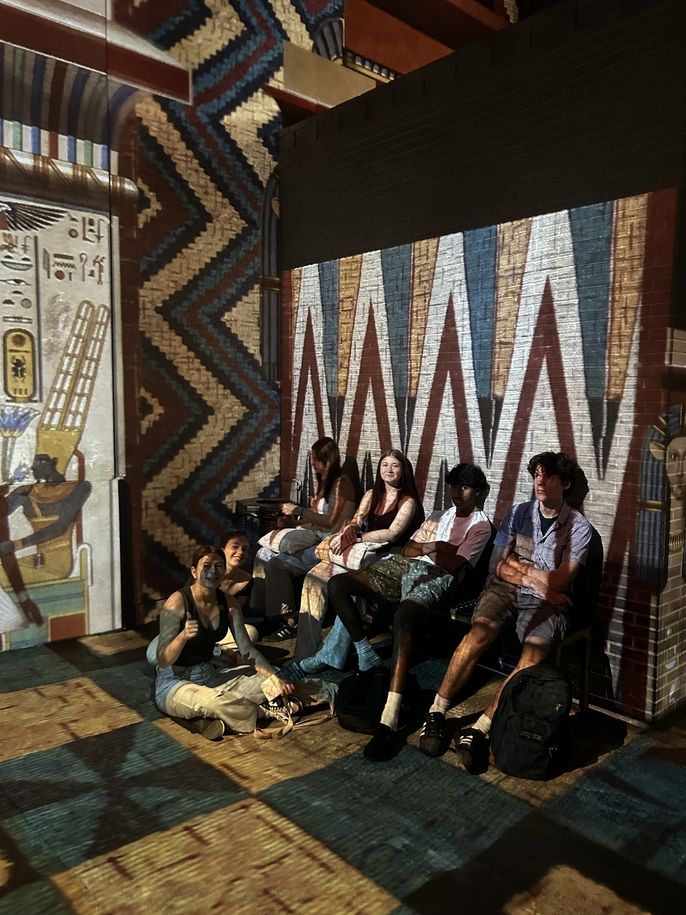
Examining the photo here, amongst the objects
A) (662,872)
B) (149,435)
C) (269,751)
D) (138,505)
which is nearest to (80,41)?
(149,435)

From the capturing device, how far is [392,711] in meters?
4.38

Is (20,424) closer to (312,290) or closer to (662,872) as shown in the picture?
(312,290)

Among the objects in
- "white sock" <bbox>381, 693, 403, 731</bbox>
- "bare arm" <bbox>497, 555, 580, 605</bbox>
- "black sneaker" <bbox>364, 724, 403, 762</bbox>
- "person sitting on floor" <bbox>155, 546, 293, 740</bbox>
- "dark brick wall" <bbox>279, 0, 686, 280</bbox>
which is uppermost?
"dark brick wall" <bbox>279, 0, 686, 280</bbox>

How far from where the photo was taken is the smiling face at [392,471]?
19.6 feet

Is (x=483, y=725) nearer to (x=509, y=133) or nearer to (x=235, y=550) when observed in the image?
(x=235, y=550)

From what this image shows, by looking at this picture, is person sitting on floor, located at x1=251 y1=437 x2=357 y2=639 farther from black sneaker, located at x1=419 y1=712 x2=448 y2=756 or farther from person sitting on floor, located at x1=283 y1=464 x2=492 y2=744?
black sneaker, located at x1=419 y1=712 x2=448 y2=756

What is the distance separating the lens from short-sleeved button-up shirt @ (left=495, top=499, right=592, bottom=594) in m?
4.55

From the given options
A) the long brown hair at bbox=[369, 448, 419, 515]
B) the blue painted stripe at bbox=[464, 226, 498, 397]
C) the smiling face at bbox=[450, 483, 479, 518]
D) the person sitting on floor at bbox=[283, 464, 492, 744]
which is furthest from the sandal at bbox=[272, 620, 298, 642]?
the blue painted stripe at bbox=[464, 226, 498, 397]

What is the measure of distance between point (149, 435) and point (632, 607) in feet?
14.5

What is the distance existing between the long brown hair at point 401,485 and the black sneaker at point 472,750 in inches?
89.4

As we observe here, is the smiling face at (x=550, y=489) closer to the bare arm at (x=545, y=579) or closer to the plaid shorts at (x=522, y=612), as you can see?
the bare arm at (x=545, y=579)

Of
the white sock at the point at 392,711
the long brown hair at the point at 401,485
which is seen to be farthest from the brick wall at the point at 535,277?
the white sock at the point at 392,711

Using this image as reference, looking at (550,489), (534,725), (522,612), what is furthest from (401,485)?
(534,725)

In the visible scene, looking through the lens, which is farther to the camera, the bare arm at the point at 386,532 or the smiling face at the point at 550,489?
the bare arm at the point at 386,532
